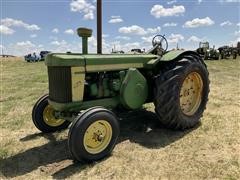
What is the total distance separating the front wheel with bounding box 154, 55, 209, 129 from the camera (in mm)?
5168

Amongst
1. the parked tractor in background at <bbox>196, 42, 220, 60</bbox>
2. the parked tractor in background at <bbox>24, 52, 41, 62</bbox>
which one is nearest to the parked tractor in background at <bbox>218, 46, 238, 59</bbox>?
the parked tractor in background at <bbox>196, 42, 220, 60</bbox>

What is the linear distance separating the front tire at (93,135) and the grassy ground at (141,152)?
159 mm

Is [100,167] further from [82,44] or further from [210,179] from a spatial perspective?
[82,44]

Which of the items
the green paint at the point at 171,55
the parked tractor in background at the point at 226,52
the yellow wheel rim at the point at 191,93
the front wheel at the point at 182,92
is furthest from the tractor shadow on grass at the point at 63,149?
the parked tractor in background at the point at 226,52

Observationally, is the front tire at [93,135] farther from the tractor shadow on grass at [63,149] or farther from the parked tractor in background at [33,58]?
the parked tractor in background at [33,58]

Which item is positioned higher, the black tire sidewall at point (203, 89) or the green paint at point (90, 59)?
the green paint at point (90, 59)

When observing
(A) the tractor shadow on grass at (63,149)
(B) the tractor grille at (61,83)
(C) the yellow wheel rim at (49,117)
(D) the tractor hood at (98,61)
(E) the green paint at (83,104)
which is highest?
(D) the tractor hood at (98,61)

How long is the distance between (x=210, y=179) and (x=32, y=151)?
272 centimetres

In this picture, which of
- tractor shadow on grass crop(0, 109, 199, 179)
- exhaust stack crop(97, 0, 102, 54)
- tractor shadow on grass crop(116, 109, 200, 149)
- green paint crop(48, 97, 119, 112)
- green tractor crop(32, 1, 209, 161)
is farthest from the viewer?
exhaust stack crop(97, 0, 102, 54)

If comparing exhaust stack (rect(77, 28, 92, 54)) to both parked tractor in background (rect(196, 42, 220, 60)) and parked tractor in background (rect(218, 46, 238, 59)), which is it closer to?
parked tractor in background (rect(196, 42, 220, 60))

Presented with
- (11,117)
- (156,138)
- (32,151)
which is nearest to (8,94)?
(11,117)

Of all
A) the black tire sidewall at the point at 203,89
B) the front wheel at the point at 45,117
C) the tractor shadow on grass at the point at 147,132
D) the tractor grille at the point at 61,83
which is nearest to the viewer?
the tractor grille at the point at 61,83

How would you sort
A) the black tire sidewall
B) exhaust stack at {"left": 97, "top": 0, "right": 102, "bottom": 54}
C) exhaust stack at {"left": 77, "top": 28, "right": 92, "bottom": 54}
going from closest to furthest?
exhaust stack at {"left": 77, "top": 28, "right": 92, "bottom": 54} < the black tire sidewall < exhaust stack at {"left": 97, "top": 0, "right": 102, "bottom": 54}

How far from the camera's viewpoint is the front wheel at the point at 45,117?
559 centimetres
